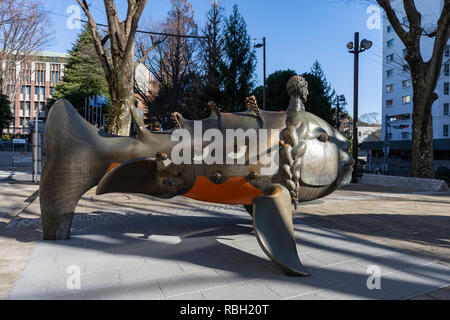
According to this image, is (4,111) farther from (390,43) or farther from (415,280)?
(390,43)

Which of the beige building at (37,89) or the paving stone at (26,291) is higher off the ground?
the beige building at (37,89)

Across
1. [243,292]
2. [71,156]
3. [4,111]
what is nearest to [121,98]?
[71,156]

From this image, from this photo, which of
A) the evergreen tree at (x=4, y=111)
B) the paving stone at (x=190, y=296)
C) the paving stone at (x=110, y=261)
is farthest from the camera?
the evergreen tree at (x=4, y=111)

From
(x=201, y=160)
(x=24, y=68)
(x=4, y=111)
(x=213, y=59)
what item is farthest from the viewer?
(x=4, y=111)

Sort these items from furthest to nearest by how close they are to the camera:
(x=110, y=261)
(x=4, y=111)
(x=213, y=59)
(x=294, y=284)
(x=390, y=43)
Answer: (x=390, y=43) → (x=4, y=111) → (x=213, y=59) → (x=110, y=261) → (x=294, y=284)

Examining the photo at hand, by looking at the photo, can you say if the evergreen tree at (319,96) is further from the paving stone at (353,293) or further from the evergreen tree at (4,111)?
the evergreen tree at (4,111)

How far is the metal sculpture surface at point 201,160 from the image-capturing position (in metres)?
3.77

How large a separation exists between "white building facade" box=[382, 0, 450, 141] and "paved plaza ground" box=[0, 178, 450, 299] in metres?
30.2

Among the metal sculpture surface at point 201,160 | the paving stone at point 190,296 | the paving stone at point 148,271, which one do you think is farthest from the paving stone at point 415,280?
the paving stone at point 148,271

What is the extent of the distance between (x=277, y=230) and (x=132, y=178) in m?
1.96

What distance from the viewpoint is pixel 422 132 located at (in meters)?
12.6

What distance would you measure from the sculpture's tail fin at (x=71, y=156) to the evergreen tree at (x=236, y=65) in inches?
709
